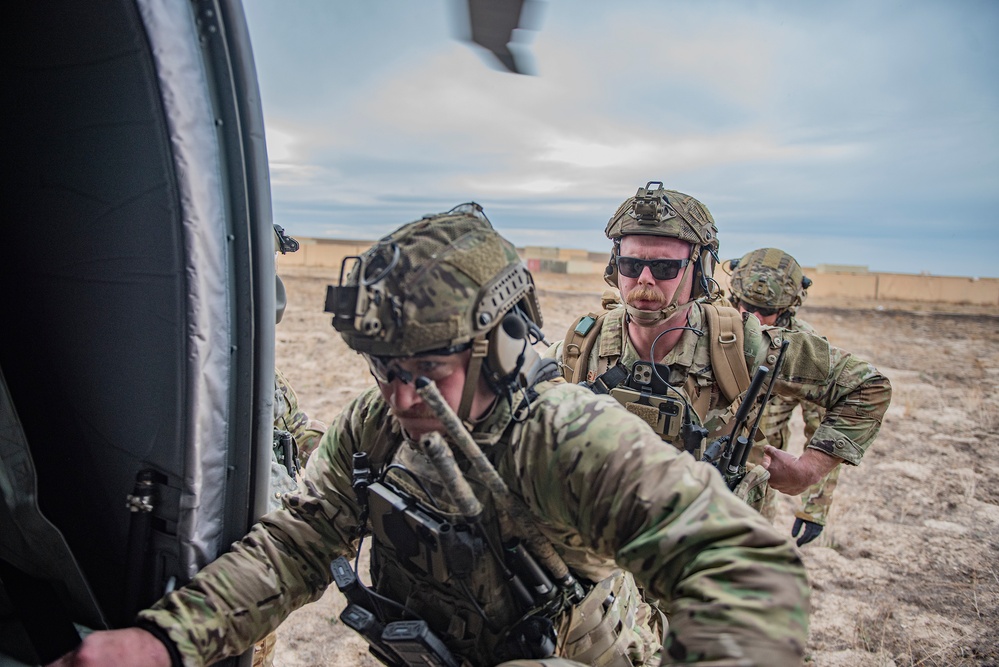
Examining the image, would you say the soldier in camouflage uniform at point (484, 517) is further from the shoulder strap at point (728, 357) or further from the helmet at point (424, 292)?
the shoulder strap at point (728, 357)

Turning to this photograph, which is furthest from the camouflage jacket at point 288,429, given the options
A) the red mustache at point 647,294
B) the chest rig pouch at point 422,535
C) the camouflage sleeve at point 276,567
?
the red mustache at point 647,294

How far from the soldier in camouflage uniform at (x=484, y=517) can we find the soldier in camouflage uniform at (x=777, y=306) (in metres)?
2.49

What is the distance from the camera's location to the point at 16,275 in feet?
6.91

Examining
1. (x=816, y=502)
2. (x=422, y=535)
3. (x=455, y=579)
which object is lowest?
(x=816, y=502)

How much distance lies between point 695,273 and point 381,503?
2051 mm

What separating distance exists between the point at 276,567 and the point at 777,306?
12.0ft

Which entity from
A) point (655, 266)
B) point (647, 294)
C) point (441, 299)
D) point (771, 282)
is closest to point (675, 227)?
point (655, 266)

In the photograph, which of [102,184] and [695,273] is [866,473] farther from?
[102,184]

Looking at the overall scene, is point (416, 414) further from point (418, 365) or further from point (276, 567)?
point (276, 567)

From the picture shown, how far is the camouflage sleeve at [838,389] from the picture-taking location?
144 inches

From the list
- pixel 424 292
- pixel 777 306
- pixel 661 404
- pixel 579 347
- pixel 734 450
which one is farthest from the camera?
pixel 777 306

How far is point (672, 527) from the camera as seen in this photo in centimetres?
141

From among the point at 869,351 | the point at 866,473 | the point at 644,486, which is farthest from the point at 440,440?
the point at 869,351

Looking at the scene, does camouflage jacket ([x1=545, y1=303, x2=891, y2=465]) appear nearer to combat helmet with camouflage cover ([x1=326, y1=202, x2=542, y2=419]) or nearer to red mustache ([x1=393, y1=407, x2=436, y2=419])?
combat helmet with camouflage cover ([x1=326, y1=202, x2=542, y2=419])
